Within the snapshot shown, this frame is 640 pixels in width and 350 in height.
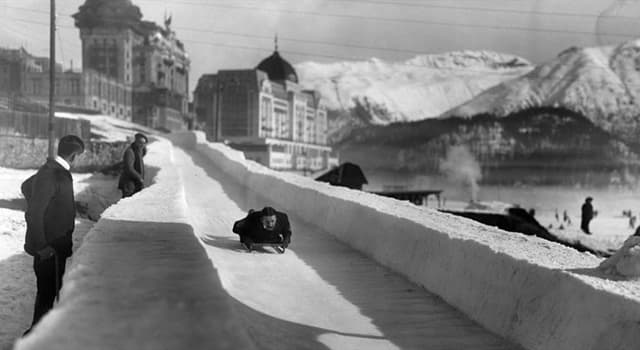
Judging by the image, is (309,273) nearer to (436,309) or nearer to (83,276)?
(436,309)

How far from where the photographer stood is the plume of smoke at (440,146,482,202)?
13662cm

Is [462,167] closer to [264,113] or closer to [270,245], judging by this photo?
[264,113]

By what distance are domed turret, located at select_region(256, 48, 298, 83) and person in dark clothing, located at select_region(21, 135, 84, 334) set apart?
110866mm

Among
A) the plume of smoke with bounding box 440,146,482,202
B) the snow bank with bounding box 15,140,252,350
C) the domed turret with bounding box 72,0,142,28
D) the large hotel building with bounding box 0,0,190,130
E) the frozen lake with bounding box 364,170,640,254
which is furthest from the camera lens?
the plume of smoke with bounding box 440,146,482,202

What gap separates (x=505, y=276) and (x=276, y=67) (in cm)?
11242

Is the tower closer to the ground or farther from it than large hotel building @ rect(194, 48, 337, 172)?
farther from it

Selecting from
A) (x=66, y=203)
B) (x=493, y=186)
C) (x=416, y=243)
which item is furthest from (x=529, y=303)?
(x=493, y=186)

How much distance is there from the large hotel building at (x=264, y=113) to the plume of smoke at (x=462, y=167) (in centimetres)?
3270

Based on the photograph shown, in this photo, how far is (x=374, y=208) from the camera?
10922 mm

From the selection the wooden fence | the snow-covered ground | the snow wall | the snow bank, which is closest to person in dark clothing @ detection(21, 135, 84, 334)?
the snow bank

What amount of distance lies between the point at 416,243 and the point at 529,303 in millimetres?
2911

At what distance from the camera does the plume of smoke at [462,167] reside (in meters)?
137

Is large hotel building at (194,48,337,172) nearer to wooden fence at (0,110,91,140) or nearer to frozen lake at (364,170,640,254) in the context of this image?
frozen lake at (364,170,640,254)

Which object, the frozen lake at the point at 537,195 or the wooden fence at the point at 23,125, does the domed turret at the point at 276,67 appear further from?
the wooden fence at the point at 23,125
